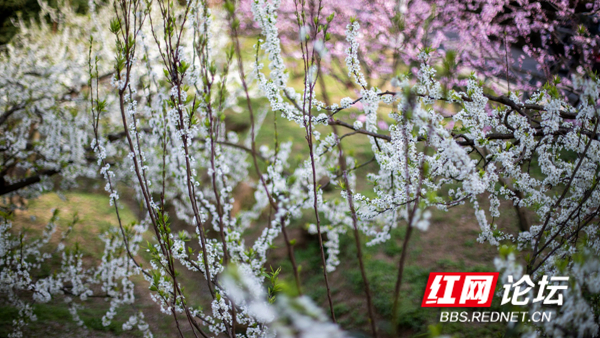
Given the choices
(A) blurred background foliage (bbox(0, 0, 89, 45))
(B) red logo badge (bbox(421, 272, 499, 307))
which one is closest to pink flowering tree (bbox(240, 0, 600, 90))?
(B) red logo badge (bbox(421, 272, 499, 307))

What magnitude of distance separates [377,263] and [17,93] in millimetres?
6078

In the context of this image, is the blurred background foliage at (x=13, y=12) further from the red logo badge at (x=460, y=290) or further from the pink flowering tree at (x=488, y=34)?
the red logo badge at (x=460, y=290)

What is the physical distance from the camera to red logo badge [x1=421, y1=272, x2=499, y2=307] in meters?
2.85

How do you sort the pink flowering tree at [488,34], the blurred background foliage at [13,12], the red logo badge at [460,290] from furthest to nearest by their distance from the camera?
the blurred background foliage at [13,12]
the pink flowering tree at [488,34]
the red logo badge at [460,290]

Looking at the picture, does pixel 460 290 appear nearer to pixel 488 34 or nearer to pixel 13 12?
pixel 488 34

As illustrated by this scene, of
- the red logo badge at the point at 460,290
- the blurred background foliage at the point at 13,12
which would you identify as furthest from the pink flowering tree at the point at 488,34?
the blurred background foliage at the point at 13,12

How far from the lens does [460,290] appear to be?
292 centimetres

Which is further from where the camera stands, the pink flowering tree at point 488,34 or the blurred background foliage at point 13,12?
the blurred background foliage at point 13,12

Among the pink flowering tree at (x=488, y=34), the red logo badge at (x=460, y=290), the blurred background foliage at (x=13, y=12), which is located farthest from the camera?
the blurred background foliage at (x=13, y=12)

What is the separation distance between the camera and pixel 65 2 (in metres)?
7.84

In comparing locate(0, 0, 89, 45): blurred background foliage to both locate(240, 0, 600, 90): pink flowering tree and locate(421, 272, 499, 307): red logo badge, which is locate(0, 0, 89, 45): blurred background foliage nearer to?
locate(240, 0, 600, 90): pink flowering tree

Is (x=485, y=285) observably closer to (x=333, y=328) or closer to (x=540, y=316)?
(x=540, y=316)

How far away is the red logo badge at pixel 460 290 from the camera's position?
2.85 m

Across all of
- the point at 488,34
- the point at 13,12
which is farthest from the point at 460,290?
the point at 13,12
